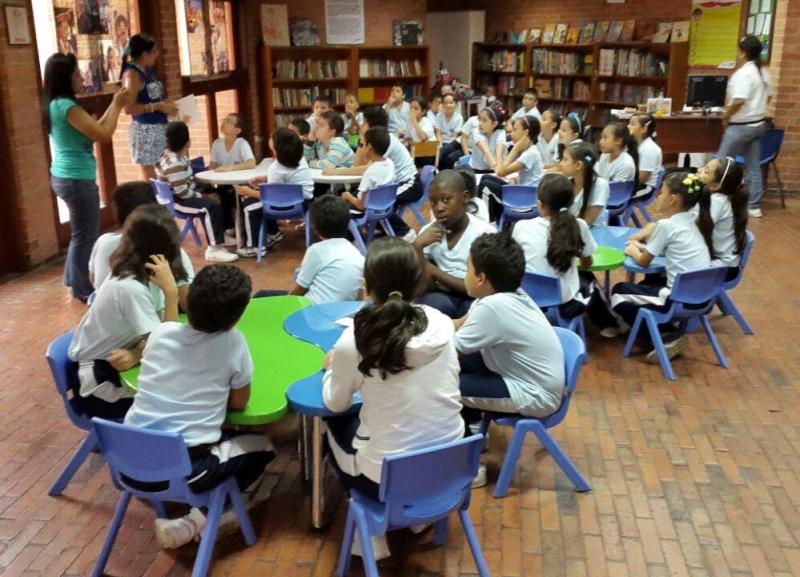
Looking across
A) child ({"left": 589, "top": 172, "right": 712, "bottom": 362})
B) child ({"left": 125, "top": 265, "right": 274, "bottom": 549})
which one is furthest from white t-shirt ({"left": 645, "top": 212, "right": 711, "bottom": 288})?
child ({"left": 125, "top": 265, "right": 274, "bottom": 549})

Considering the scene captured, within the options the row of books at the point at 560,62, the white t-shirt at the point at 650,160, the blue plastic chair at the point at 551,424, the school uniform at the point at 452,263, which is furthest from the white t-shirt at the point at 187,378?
the row of books at the point at 560,62

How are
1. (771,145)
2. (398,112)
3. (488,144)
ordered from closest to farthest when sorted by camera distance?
1. (488,144)
2. (771,145)
3. (398,112)

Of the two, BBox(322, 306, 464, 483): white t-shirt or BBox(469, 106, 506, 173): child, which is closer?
BBox(322, 306, 464, 483): white t-shirt

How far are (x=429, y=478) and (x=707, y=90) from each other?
816 centimetres

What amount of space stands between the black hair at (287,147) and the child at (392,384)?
382 cm

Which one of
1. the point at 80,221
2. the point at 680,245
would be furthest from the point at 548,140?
the point at 80,221

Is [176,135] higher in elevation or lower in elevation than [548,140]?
higher

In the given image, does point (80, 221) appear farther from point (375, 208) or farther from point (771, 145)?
point (771, 145)

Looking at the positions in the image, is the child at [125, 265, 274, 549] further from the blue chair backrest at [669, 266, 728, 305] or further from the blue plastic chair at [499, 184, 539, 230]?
the blue plastic chair at [499, 184, 539, 230]

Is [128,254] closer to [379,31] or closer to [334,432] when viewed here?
[334,432]

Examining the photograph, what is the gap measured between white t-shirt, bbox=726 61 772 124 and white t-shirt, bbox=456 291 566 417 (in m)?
5.94

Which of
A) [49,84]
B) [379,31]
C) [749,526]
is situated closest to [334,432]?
[749,526]

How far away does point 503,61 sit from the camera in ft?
40.0

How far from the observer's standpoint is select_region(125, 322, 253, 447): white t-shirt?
2.39 m
